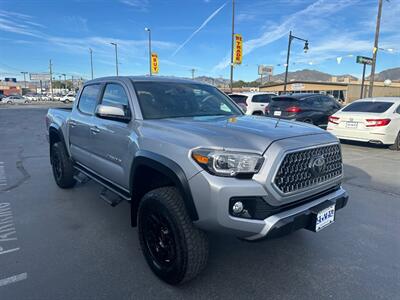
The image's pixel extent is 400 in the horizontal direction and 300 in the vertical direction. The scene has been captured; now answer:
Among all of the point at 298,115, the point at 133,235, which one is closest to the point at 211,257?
the point at 133,235

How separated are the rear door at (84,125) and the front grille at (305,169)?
102 inches

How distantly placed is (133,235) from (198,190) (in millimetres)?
1617

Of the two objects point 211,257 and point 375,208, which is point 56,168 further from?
point 375,208

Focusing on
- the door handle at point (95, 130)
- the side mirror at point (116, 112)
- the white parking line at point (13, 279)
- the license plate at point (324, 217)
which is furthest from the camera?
the door handle at point (95, 130)

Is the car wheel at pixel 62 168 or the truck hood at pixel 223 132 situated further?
the car wheel at pixel 62 168

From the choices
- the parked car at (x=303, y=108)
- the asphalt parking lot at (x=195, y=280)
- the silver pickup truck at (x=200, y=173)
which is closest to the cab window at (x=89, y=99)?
the silver pickup truck at (x=200, y=173)

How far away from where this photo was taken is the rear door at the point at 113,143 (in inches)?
123

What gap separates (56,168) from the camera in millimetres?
5188

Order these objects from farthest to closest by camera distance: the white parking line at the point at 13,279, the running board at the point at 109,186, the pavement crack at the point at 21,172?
the pavement crack at the point at 21,172, the running board at the point at 109,186, the white parking line at the point at 13,279

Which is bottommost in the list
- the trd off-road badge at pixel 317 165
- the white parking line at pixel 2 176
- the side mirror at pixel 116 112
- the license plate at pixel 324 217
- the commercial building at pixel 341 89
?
the white parking line at pixel 2 176

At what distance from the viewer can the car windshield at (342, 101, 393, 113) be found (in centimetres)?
850

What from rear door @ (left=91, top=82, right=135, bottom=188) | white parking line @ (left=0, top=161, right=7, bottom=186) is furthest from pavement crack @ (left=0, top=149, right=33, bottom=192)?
rear door @ (left=91, top=82, right=135, bottom=188)

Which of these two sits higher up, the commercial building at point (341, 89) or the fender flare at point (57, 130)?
the commercial building at point (341, 89)

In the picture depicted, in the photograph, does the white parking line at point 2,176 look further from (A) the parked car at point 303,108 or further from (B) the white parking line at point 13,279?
(A) the parked car at point 303,108
